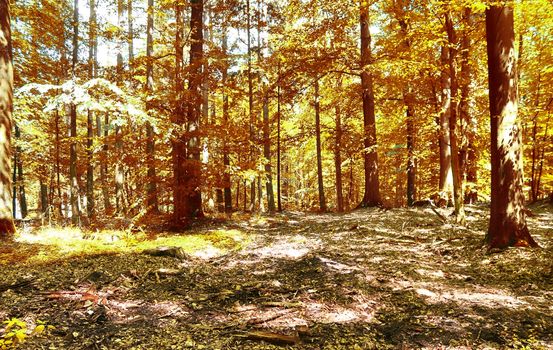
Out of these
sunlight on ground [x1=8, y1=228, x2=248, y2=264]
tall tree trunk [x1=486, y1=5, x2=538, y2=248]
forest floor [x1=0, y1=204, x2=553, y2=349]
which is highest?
tall tree trunk [x1=486, y1=5, x2=538, y2=248]

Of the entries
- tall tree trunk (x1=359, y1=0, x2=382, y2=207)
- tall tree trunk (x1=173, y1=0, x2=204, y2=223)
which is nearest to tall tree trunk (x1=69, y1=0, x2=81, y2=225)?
tall tree trunk (x1=173, y1=0, x2=204, y2=223)

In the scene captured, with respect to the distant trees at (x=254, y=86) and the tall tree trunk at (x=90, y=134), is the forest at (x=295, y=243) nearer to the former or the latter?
the distant trees at (x=254, y=86)

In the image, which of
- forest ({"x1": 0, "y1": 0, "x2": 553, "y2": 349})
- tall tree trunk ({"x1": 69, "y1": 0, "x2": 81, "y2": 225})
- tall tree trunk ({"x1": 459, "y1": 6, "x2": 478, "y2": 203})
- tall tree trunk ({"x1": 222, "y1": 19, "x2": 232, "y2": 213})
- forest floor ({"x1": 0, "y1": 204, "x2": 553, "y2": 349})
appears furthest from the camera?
tall tree trunk ({"x1": 69, "y1": 0, "x2": 81, "y2": 225})

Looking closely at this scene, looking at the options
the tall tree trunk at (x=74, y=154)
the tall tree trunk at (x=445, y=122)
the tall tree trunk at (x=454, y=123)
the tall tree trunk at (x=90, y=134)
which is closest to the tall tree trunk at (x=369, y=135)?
the tall tree trunk at (x=445, y=122)

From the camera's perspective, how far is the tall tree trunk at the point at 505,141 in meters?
6.76

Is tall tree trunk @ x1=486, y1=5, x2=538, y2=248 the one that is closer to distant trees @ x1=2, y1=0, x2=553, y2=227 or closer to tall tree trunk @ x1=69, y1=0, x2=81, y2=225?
distant trees @ x1=2, y1=0, x2=553, y2=227

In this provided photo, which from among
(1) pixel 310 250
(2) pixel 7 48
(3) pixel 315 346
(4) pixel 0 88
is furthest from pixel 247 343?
(2) pixel 7 48

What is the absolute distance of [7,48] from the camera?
7.60 m

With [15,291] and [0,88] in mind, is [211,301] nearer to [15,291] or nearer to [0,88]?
[15,291]

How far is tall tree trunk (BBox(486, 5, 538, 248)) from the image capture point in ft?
22.2

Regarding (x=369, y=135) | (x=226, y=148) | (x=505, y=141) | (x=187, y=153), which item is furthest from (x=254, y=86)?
(x=505, y=141)

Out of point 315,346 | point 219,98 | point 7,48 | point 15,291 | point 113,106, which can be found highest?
point 219,98

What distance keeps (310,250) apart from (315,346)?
4.34 metres

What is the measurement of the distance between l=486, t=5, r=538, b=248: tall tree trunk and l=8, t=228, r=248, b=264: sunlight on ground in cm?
600
